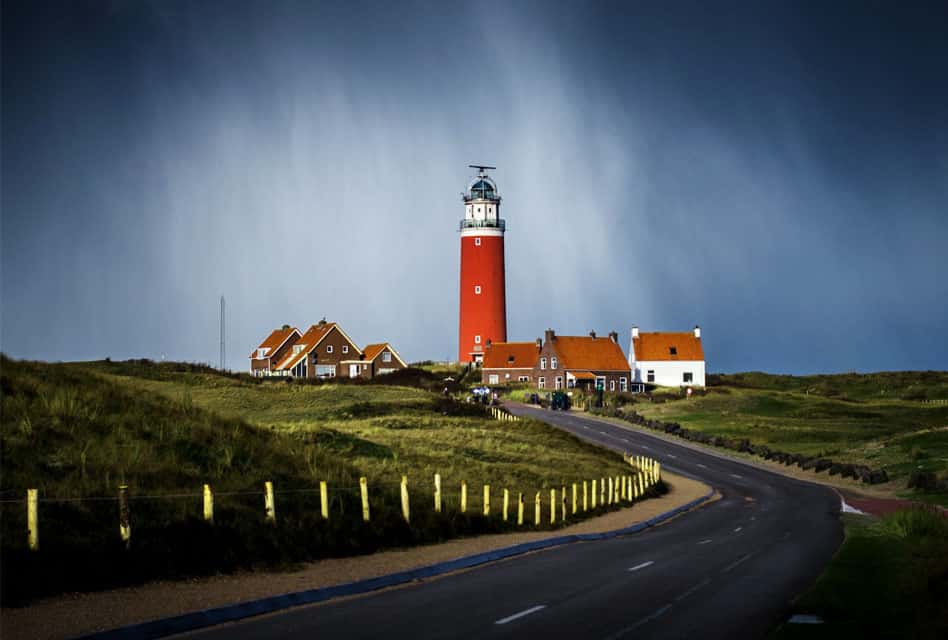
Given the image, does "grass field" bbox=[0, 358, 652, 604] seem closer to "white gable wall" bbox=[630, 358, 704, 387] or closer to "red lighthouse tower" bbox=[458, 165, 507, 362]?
"red lighthouse tower" bbox=[458, 165, 507, 362]

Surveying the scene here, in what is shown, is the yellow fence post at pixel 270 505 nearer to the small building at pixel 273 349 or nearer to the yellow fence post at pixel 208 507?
the yellow fence post at pixel 208 507

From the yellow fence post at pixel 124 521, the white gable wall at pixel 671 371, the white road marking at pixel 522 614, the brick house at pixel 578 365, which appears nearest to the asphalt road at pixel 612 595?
the white road marking at pixel 522 614

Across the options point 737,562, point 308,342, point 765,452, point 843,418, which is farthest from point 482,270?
point 737,562

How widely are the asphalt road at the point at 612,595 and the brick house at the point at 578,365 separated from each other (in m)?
91.6

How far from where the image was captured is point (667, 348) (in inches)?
5507

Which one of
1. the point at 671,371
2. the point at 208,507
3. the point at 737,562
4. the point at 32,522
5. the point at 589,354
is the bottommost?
the point at 737,562

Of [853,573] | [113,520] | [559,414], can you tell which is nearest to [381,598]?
[113,520]

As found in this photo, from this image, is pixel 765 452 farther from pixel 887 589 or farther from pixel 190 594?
pixel 190 594

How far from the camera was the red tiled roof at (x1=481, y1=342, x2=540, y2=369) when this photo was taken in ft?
430

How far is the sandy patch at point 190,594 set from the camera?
16.5 m

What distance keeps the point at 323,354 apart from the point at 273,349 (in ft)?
45.3

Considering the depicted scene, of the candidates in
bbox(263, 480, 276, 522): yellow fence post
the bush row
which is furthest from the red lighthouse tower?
bbox(263, 480, 276, 522): yellow fence post

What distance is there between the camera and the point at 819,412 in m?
109

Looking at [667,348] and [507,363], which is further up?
[667,348]
